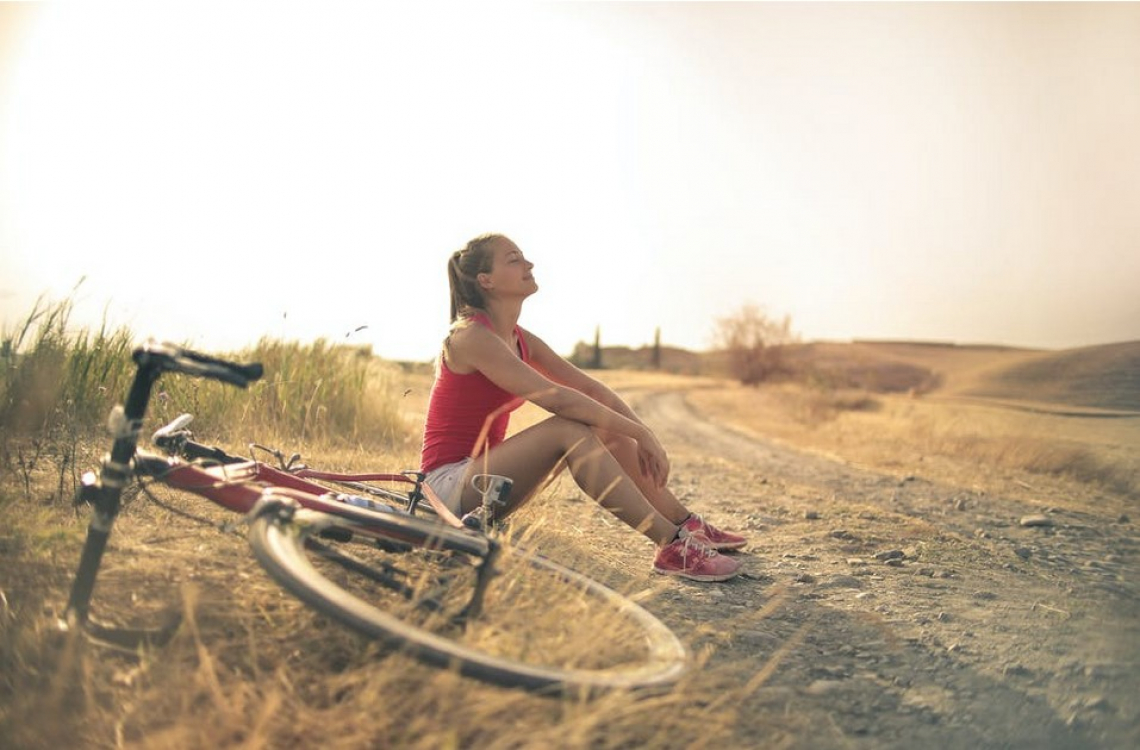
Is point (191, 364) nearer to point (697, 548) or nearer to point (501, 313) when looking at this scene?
point (501, 313)

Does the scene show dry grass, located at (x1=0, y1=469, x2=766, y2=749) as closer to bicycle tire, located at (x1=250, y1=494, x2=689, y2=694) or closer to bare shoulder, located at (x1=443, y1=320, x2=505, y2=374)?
bicycle tire, located at (x1=250, y1=494, x2=689, y2=694)

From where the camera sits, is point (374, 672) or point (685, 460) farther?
point (685, 460)

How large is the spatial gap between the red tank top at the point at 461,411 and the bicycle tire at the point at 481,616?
2.87 ft

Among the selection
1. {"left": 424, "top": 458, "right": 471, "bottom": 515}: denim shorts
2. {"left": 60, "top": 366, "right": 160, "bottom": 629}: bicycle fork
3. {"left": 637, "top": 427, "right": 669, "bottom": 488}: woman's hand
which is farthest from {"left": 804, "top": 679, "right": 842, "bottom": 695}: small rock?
{"left": 60, "top": 366, "right": 160, "bottom": 629}: bicycle fork

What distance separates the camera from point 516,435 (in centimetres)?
387

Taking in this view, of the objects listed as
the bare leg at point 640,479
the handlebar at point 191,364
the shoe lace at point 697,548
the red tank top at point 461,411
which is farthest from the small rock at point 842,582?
the handlebar at point 191,364

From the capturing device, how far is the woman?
12.3 ft

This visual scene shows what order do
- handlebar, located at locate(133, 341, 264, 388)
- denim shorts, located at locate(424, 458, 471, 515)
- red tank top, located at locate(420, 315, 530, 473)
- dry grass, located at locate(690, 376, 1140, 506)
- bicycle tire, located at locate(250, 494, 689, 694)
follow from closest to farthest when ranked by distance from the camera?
bicycle tire, located at locate(250, 494, 689, 694) < handlebar, located at locate(133, 341, 264, 388) < denim shorts, located at locate(424, 458, 471, 515) < red tank top, located at locate(420, 315, 530, 473) < dry grass, located at locate(690, 376, 1140, 506)

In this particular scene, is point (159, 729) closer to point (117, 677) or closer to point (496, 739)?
point (117, 677)

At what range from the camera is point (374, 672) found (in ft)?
7.37

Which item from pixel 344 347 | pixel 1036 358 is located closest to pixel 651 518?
pixel 344 347

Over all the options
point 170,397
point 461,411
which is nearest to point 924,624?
point 461,411

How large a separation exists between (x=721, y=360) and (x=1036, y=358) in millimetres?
19200

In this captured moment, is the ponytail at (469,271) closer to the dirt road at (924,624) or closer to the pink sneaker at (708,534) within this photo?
the pink sneaker at (708,534)
